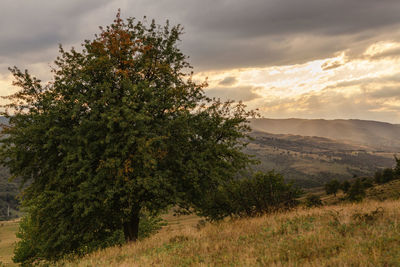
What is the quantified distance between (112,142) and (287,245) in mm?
9658

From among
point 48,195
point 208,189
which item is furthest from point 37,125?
point 208,189

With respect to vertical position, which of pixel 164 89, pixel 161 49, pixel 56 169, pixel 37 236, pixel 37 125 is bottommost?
pixel 37 236

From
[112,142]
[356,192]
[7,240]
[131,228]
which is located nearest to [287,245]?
[112,142]

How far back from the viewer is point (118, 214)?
15906mm

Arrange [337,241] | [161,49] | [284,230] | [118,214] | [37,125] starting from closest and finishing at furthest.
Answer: [337,241] < [284,230] < [37,125] < [118,214] < [161,49]

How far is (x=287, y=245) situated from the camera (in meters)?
8.23

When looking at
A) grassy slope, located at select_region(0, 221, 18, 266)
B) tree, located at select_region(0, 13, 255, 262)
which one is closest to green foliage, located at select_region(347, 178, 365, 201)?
tree, located at select_region(0, 13, 255, 262)

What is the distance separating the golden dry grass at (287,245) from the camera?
688 cm

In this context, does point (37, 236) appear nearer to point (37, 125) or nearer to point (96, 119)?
point (37, 125)

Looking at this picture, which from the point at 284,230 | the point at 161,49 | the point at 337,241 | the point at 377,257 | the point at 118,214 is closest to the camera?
the point at 377,257

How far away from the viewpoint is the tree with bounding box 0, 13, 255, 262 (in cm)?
1355

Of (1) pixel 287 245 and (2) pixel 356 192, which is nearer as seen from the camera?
(1) pixel 287 245

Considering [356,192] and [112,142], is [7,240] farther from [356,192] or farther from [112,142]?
[356,192]

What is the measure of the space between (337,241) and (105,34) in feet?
51.6
